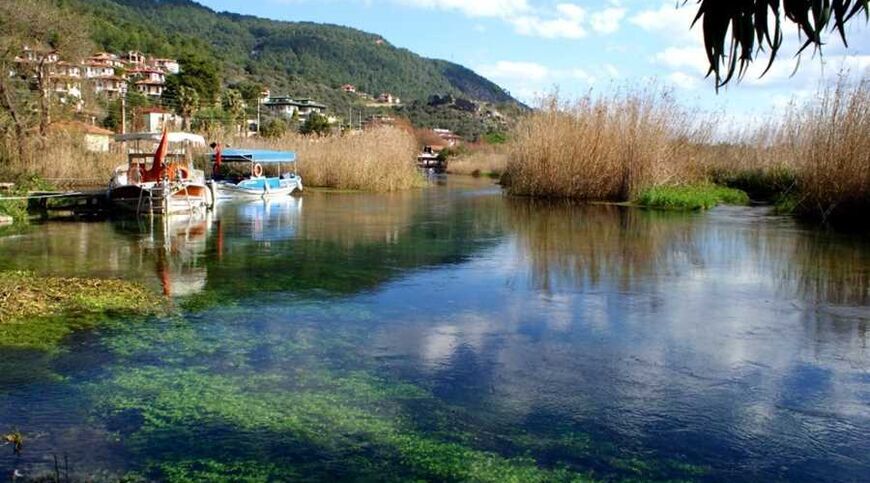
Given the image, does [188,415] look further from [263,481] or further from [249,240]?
[249,240]

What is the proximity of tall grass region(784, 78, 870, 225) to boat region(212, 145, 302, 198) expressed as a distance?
18039mm

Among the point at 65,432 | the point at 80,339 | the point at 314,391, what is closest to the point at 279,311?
the point at 80,339

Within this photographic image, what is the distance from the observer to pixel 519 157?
2964 cm

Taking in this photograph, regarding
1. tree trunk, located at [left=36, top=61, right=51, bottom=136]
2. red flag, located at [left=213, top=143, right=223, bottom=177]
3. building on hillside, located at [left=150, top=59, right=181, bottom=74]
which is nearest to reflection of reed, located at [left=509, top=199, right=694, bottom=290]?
red flag, located at [left=213, top=143, right=223, bottom=177]

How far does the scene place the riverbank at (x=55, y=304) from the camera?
23.2 ft

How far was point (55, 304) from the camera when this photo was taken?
827cm

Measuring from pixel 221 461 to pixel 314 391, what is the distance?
1308mm

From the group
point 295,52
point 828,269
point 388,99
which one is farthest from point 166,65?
point 828,269

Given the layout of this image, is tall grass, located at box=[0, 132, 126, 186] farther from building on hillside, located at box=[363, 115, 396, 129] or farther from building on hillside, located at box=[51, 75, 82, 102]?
building on hillside, located at box=[363, 115, 396, 129]

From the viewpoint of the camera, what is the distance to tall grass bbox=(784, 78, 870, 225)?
679 inches

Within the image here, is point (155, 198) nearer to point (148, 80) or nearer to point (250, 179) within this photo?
point (250, 179)

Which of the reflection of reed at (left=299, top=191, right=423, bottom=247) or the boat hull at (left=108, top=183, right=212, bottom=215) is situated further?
the boat hull at (left=108, top=183, right=212, bottom=215)

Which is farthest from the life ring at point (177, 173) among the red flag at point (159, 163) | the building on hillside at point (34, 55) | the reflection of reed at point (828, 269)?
the reflection of reed at point (828, 269)

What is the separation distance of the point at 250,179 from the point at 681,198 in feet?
50.1
